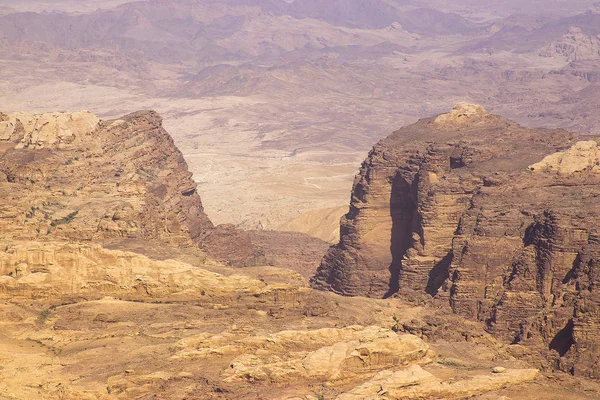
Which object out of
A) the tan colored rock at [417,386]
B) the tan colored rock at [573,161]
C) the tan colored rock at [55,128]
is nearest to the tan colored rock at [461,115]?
the tan colored rock at [573,161]

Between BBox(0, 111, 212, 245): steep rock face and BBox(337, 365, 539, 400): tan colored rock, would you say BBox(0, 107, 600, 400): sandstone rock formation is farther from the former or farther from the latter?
BBox(0, 111, 212, 245): steep rock face

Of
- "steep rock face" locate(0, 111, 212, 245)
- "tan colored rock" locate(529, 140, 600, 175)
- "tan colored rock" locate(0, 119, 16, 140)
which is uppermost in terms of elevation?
"tan colored rock" locate(529, 140, 600, 175)

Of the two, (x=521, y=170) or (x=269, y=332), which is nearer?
(x=269, y=332)

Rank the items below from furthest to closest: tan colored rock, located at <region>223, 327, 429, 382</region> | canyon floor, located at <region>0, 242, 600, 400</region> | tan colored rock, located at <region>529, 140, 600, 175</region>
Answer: tan colored rock, located at <region>529, 140, 600, 175</region> → tan colored rock, located at <region>223, 327, 429, 382</region> → canyon floor, located at <region>0, 242, 600, 400</region>

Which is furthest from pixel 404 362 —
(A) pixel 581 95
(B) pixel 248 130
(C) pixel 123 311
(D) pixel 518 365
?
(A) pixel 581 95

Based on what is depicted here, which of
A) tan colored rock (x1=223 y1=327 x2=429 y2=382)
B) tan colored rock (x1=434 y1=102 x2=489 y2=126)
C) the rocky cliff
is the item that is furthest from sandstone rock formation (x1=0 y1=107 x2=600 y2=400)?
tan colored rock (x1=434 y1=102 x2=489 y2=126)

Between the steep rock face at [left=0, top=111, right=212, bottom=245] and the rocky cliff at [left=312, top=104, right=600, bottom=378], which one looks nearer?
the rocky cliff at [left=312, top=104, right=600, bottom=378]

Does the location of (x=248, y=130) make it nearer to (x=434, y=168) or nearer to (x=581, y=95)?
(x=581, y=95)
